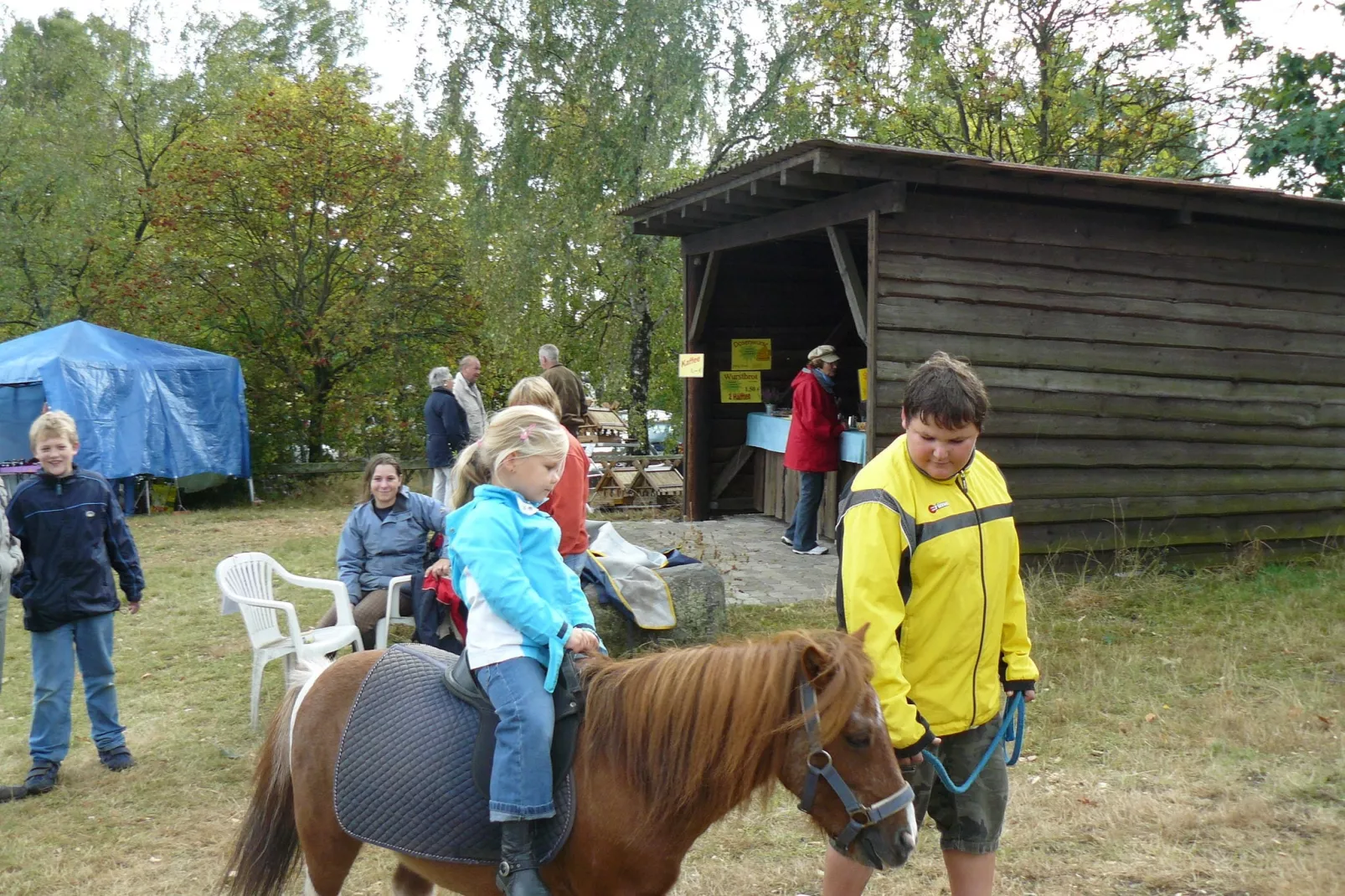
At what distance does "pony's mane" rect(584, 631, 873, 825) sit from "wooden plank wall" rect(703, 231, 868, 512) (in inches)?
362

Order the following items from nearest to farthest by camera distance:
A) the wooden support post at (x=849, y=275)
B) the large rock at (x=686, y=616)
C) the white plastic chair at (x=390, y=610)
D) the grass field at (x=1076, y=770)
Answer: the grass field at (x=1076, y=770), the white plastic chair at (x=390, y=610), the large rock at (x=686, y=616), the wooden support post at (x=849, y=275)

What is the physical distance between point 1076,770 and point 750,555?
501 cm

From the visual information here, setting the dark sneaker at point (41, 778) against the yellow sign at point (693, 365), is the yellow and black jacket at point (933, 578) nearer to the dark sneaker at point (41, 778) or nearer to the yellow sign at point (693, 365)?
the dark sneaker at point (41, 778)

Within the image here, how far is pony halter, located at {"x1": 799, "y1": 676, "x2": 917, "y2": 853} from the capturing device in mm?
2117

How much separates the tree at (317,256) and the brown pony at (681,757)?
15.0m

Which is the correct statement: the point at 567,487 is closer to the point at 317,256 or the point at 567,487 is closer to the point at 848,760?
the point at 848,760

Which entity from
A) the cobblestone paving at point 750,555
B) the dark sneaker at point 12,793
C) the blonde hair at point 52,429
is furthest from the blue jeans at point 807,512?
the dark sneaker at point 12,793

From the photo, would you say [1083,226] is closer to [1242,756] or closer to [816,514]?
[816,514]

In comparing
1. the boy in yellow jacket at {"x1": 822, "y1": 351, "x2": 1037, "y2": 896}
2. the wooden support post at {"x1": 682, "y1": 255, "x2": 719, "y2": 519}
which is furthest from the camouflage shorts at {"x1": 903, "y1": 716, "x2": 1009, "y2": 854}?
the wooden support post at {"x1": 682, "y1": 255, "x2": 719, "y2": 519}

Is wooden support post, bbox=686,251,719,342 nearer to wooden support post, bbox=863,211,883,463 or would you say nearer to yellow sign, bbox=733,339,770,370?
yellow sign, bbox=733,339,770,370

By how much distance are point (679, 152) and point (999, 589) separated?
15026 millimetres

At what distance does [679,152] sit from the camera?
54.7 feet

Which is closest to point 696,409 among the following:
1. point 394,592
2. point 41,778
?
point 394,592

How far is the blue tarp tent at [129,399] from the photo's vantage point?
1355 cm
